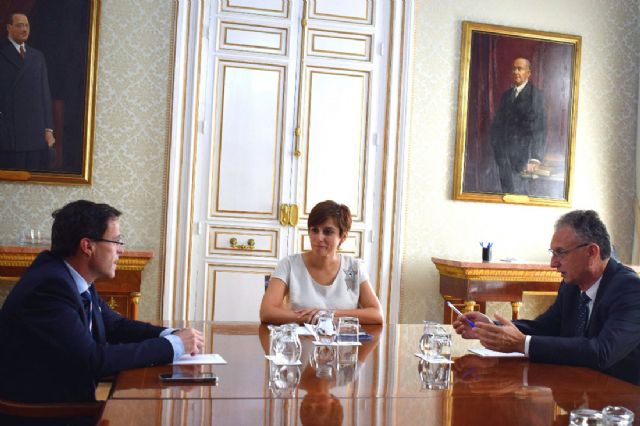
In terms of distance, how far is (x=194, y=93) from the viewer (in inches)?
230

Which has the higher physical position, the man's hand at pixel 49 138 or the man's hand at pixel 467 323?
the man's hand at pixel 49 138

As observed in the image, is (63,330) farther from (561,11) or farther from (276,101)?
(561,11)

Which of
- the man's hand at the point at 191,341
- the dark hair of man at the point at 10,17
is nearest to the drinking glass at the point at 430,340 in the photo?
the man's hand at the point at 191,341

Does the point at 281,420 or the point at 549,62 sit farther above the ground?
the point at 549,62

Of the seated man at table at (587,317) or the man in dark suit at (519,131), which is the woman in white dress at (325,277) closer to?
the seated man at table at (587,317)

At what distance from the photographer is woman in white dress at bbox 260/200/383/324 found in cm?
A: 379

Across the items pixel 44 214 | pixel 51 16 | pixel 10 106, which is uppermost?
pixel 51 16

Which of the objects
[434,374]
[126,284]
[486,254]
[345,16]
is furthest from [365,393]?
[345,16]

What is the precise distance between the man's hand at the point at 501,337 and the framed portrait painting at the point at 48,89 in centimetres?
380

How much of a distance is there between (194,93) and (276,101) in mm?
661

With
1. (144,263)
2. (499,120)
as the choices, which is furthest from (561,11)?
(144,263)

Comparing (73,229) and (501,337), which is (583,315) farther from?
(73,229)

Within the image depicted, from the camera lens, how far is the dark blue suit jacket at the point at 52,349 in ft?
7.68

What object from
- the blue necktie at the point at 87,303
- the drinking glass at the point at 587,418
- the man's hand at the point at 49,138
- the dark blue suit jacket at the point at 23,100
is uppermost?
the dark blue suit jacket at the point at 23,100
